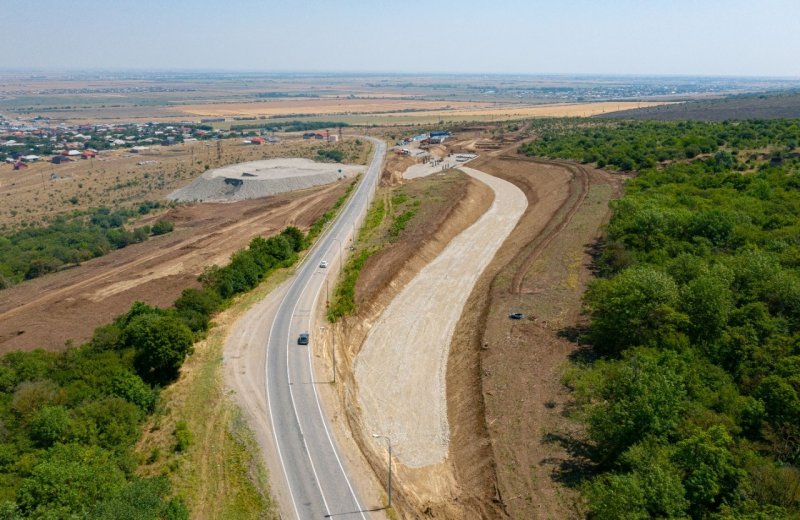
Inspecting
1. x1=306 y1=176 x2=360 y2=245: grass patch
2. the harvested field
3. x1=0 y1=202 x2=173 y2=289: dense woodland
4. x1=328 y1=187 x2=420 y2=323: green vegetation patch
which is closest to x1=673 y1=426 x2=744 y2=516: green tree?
x1=328 y1=187 x2=420 y2=323: green vegetation patch

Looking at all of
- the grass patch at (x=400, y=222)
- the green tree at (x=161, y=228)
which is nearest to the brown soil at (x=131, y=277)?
the green tree at (x=161, y=228)

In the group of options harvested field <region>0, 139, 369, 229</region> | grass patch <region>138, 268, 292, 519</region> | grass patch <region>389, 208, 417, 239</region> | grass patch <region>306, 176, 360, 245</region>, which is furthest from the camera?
harvested field <region>0, 139, 369, 229</region>

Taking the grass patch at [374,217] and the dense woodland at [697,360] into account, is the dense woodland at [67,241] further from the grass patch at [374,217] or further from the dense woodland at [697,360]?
the dense woodland at [697,360]

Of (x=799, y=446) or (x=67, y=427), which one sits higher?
(x=799, y=446)

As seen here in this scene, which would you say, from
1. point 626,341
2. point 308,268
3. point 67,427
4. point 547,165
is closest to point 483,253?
point 308,268

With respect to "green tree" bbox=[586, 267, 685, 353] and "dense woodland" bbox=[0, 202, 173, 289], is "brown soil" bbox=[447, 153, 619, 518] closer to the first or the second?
"green tree" bbox=[586, 267, 685, 353]

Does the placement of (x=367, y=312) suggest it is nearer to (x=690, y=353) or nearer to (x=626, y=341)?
(x=626, y=341)
